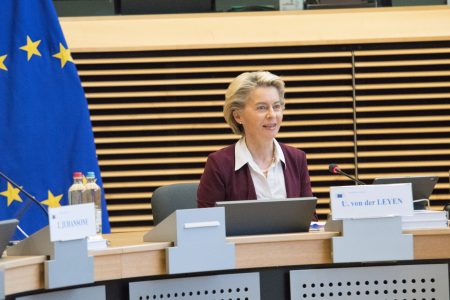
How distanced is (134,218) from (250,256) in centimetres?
376

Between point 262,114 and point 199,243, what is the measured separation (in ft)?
4.21

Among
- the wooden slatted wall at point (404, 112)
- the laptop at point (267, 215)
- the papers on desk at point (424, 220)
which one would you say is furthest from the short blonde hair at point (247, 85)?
the wooden slatted wall at point (404, 112)

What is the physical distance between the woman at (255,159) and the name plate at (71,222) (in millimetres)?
1269

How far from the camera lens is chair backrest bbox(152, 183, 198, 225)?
5000mm

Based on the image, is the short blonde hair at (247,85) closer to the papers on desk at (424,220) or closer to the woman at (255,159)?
the woman at (255,159)

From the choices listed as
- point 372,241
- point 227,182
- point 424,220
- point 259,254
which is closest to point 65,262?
point 259,254

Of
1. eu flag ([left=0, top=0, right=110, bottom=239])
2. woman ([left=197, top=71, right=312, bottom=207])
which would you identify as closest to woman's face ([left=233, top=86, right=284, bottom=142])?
woman ([left=197, top=71, right=312, bottom=207])

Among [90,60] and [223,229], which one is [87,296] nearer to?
[223,229]

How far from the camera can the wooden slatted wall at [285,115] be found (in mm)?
7059

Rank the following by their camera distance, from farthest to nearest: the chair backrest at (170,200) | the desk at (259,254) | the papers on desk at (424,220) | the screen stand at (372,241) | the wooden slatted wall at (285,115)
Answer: the wooden slatted wall at (285,115), the chair backrest at (170,200), the papers on desk at (424,220), the screen stand at (372,241), the desk at (259,254)

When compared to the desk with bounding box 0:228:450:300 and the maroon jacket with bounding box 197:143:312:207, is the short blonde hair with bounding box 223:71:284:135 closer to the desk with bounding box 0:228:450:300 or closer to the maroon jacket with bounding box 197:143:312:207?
the maroon jacket with bounding box 197:143:312:207

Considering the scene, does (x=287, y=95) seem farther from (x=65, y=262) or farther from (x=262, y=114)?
(x=65, y=262)

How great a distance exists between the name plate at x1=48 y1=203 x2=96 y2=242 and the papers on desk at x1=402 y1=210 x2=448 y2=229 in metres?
1.20

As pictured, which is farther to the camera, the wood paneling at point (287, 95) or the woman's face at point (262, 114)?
the wood paneling at point (287, 95)
